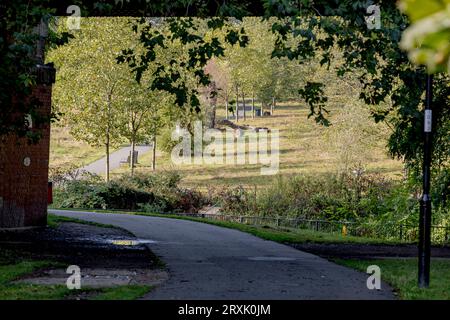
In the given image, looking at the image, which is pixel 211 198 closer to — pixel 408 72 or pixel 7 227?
pixel 7 227

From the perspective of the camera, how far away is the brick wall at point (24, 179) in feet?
64.2

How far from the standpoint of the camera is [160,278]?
12.0 metres

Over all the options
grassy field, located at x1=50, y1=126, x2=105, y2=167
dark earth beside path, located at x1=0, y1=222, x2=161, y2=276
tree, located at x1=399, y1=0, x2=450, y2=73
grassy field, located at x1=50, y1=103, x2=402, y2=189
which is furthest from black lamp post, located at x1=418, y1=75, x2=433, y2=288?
grassy field, located at x1=50, y1=126, x2=105, y2=167

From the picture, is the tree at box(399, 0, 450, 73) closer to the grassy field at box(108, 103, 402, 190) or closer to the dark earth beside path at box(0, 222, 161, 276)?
the dark earth beside path at box(0, 222, 161, 276)

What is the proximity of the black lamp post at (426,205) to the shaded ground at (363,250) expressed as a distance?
5.40m

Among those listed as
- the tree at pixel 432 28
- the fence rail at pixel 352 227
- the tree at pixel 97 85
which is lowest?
the fence rail at pixel 352 227

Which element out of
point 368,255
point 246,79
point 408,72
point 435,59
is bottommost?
point 368,255

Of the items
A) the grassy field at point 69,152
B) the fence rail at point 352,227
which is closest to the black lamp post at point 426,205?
the fence rail at point 352,227

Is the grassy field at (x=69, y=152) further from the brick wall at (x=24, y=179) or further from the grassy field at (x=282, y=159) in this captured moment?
the brick wall at (x=24, y=179)

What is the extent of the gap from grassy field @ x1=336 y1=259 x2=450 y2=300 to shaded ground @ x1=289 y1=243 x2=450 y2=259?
1.27m

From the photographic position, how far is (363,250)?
1852 cm

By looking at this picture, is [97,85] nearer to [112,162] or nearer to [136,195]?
[136,195]

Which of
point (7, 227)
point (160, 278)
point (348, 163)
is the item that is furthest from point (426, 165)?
point (348, 163)
